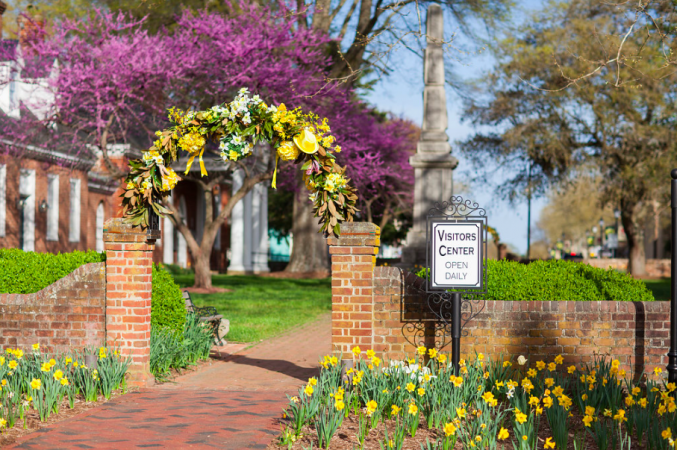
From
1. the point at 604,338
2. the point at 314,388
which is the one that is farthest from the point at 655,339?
the point at 314,388

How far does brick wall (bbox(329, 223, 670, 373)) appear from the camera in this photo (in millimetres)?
8352

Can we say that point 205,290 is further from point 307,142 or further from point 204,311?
point 307,142

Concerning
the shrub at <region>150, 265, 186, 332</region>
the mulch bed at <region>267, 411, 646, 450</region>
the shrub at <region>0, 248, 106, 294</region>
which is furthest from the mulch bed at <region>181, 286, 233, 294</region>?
the mulch bed at <region>267, 411, 646, 450</region>

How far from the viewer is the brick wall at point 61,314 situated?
351 inches

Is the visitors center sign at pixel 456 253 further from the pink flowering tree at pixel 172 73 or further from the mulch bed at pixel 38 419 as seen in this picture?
the pink flowering tree at pixel 172 73

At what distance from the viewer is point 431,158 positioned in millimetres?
16453

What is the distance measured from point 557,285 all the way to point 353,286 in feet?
9.04

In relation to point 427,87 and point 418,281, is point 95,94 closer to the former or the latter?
point 427,87

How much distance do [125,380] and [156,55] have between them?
14.2 meters

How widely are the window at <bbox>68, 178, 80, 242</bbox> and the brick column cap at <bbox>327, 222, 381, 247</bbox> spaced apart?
23.8 metres

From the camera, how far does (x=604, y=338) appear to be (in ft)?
27.4

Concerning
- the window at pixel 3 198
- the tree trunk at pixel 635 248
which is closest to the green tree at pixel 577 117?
the tree trunk at pixel 635 248

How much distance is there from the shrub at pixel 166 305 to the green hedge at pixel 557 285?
124 inches

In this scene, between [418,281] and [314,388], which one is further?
[418,281]
